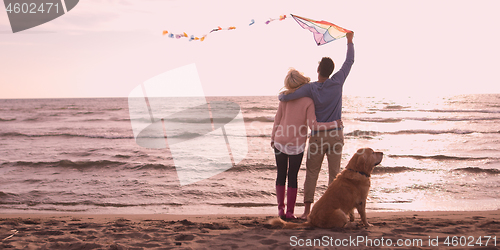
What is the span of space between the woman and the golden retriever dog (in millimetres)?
531

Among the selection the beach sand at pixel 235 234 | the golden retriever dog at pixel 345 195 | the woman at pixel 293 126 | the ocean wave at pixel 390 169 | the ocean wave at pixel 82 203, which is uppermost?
the woman at pixel 293 126

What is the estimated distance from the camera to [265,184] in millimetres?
7027

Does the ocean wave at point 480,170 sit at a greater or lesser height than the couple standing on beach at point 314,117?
lesser

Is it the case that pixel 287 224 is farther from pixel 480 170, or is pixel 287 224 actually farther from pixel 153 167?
pixel 480 170

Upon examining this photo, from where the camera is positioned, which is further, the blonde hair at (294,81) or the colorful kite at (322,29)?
the colorful kite at (322,29)

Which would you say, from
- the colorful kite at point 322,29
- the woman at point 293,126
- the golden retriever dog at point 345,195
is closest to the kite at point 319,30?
the colorful kite at point 322,29

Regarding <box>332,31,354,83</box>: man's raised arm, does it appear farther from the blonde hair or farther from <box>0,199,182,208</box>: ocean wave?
<box>0,199,182,208</box>: ocean wave

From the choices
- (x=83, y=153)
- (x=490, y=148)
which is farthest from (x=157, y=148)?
(x=490, y=148)

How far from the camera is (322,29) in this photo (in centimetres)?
441

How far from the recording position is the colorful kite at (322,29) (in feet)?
13.7

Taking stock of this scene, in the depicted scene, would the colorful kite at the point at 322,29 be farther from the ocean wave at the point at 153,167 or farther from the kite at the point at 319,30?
the ocean wave at the point at 153,167

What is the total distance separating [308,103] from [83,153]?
370 inches

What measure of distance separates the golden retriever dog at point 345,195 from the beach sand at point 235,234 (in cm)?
10

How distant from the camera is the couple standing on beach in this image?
12.4 feet
